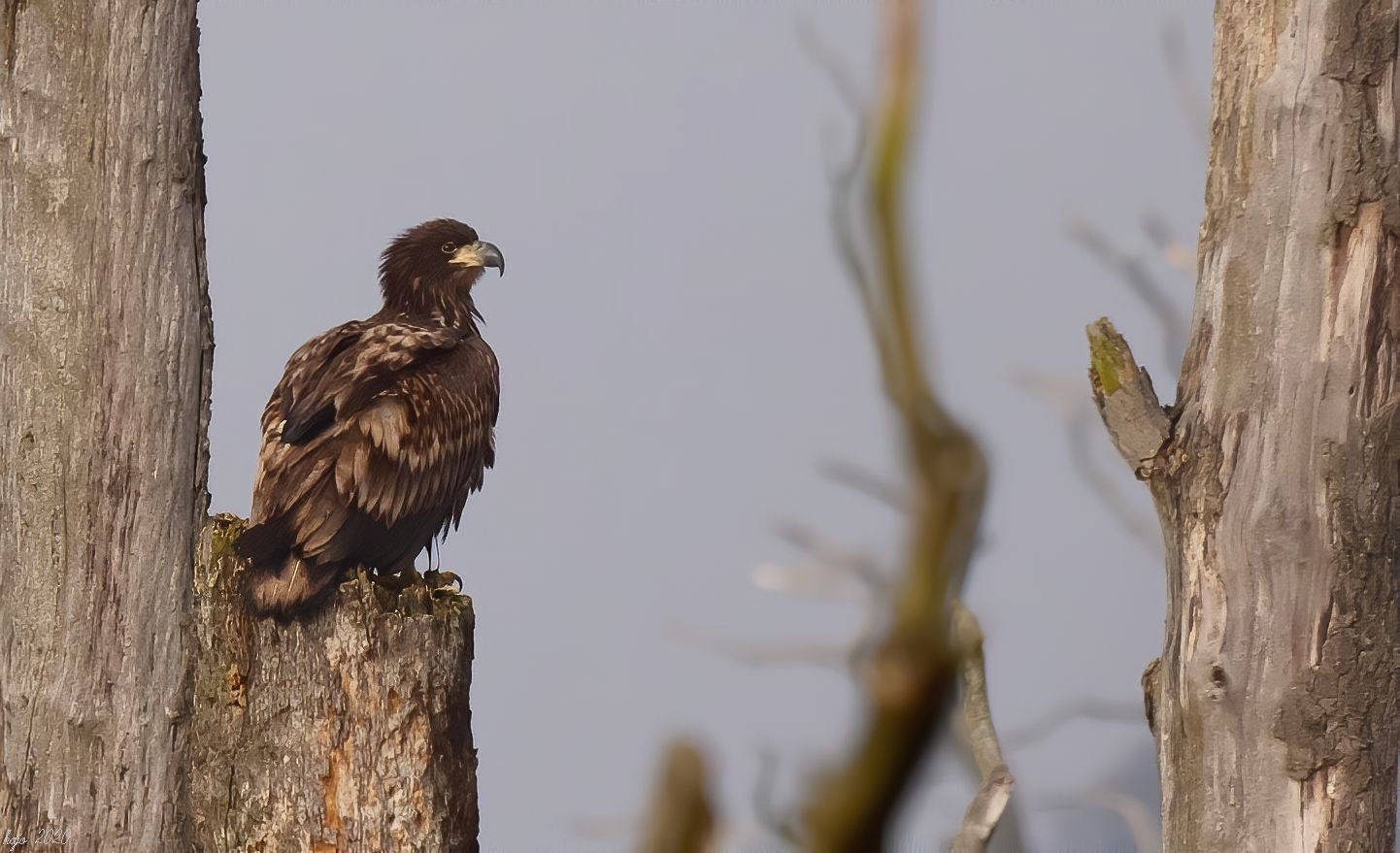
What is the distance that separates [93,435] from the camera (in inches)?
199

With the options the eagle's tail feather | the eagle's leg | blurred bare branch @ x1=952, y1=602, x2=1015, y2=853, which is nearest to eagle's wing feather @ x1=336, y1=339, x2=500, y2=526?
the eagle's leg

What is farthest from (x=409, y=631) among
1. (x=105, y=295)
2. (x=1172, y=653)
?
(x=1172, y=653)

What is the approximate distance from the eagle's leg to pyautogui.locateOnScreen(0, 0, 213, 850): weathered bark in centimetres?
66

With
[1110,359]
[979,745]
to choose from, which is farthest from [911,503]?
[979,745]

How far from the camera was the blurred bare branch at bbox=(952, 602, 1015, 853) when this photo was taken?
441 mm

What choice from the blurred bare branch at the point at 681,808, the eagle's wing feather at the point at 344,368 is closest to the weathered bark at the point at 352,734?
the eagle's wing feather at the point at 344,368

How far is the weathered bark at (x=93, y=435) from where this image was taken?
5047 millimetres

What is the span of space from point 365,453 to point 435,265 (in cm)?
187

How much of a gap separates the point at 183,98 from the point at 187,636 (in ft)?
6.05

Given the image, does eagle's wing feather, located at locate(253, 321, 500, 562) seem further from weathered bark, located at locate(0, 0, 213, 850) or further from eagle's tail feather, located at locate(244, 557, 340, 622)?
weathered bark, located at locate(0, 0, 213, 850)

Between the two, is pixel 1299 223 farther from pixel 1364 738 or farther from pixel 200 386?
pixel 200 386

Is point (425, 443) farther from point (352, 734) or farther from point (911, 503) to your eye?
point (911, 503)

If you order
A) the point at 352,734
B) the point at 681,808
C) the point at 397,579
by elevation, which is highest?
the point at 397,579

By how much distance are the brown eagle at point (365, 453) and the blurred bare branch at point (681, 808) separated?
4.47 m
